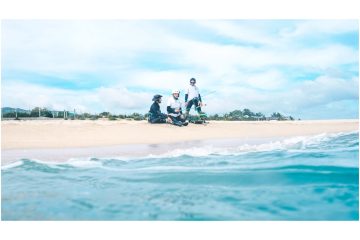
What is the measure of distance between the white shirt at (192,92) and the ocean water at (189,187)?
1309 millimetres

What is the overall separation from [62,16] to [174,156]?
291 cm

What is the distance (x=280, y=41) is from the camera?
6781 millimetres

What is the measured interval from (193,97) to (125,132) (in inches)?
78.3

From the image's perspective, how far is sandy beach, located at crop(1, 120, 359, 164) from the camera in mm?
7020

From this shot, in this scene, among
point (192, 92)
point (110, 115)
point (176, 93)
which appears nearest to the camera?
point (192, 92)

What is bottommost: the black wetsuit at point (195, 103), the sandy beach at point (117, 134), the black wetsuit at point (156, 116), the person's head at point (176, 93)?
the sandy beach at point (117, 134)

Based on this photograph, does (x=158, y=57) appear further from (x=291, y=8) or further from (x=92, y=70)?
(x=291, y=8)

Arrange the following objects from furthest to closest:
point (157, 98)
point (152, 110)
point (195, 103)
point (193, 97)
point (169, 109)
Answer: point (152, 110) → point (169, 109) → point (195, 103) → point (157, 98) → point (193, 97)

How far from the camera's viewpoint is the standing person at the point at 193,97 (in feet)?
24.0

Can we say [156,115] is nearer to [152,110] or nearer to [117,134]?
[152,110]

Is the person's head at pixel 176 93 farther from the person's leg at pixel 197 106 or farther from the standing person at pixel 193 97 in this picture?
the person's leg at pixel 197 106

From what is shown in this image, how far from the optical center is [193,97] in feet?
26.7

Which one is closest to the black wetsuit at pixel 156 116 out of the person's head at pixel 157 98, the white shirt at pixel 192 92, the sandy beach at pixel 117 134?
the sandy beach at pixel 117 134

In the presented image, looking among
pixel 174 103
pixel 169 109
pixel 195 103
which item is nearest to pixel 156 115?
pixel 169 109
